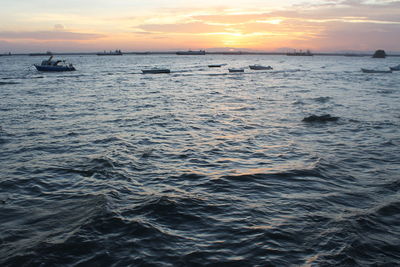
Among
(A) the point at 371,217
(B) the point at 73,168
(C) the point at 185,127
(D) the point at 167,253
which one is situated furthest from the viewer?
(C) the point at 185,127

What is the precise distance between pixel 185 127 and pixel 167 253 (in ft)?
51.3

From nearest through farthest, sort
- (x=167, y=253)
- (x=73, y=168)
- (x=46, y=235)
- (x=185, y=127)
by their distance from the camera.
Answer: (x=167, y=253)
(x=46, y=235)
(x=73, y=168)
(x=185, y=127)

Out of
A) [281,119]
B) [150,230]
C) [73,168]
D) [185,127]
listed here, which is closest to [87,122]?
[185,127]

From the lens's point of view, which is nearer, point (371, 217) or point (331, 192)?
point (371, 217)

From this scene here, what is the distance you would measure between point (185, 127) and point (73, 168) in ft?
33.8

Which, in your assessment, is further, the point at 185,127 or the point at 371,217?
the point at 185,127

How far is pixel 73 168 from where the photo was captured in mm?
13820

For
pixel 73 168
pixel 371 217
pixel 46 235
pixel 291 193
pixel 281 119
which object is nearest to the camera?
pixel 46 235

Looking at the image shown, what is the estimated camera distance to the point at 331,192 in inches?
444

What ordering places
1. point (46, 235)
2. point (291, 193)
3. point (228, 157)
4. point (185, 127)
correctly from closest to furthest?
point (46, 235) < point (291, 193) < point (228, 157) < point (185, 127)

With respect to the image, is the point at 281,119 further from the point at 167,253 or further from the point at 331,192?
the point at 167,253

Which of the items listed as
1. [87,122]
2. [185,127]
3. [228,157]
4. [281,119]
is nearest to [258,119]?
[281,119]

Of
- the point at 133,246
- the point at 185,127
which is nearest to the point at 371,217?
the point at 133,246

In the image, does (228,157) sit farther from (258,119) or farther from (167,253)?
(258,119)
